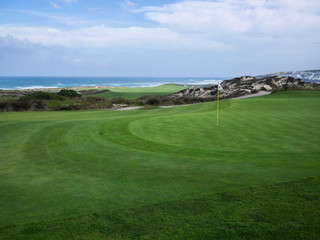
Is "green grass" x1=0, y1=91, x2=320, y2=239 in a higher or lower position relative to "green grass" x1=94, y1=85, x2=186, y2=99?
lower

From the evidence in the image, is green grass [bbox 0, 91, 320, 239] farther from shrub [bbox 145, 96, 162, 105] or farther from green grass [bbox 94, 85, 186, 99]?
green grass [bbox 94, 85, 186, 99]

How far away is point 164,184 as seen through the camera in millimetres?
4793

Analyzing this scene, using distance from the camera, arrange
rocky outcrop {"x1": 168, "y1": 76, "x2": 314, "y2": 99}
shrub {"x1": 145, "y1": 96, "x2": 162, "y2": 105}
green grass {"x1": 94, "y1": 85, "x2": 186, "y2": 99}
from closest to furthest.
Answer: shrub {"x1": 145, "y1": 96, "x2": 162, "y2": 105}, rocky outcrop {"x1": 168, "y1": 76, "x2": 314, "y2": 99}, green grass {"x1": 94, "y1": 85, "x2": 186, "y2": 99}

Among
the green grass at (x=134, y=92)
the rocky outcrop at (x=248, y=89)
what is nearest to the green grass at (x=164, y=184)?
→ the rocky outcrop at (x=248, y=89)

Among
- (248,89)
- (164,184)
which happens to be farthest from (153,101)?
(164,184)

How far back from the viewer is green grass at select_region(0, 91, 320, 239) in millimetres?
3297

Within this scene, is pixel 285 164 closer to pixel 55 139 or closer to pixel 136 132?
pixel 136 132

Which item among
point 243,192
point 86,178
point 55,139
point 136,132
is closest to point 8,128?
point 55,139

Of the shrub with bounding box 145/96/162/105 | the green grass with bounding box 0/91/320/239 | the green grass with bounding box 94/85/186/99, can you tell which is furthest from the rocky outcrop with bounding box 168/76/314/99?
the green grass with bounding box 0/91/320/239

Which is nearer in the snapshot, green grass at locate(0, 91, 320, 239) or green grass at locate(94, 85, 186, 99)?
green grass at locate(0, 91, 320, 239)

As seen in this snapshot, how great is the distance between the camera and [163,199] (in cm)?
411

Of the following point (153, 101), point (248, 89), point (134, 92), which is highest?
point (248, 89)

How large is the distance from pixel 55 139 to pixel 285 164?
705 centimetres

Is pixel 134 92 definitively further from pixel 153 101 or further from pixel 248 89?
pixel 153 101
